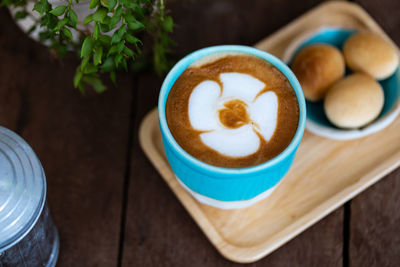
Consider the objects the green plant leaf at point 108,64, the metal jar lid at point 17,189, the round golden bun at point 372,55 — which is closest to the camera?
the metal jar lid at point 17,189

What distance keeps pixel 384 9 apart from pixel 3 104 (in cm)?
67

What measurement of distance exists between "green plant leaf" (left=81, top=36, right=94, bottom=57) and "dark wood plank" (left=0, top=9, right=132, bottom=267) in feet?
0.76

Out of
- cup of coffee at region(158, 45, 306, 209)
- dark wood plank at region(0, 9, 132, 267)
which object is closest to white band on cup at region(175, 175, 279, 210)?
cup of coffee at region(158, 45, 306, 209)

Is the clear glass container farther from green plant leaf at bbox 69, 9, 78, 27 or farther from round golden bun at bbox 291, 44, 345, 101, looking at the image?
round golden bun at bbox 291, 44, 345, 101

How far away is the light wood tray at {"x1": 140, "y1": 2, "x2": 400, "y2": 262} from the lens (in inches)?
28.9

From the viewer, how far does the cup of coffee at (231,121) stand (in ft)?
2.09

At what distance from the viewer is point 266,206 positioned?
76cm

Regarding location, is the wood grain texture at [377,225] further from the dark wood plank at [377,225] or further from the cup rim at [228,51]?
the cup rim at [228,51]

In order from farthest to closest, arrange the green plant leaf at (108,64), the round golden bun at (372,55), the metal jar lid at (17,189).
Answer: the round golden bun at (372,55) < the green plant leaf at (108,64) < the metal jar lid at (17,189)

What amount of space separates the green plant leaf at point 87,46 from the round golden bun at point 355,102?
36 cm

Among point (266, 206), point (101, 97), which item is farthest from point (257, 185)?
point (101, 97)

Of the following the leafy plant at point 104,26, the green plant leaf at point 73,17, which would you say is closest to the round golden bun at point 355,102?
the leafy plant at point 104,26

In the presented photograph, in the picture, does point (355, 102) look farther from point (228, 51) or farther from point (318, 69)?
point (228, 51)

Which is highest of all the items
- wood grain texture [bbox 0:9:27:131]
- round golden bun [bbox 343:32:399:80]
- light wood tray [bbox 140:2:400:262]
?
round golden bun [bbox 343:32:399:80]
